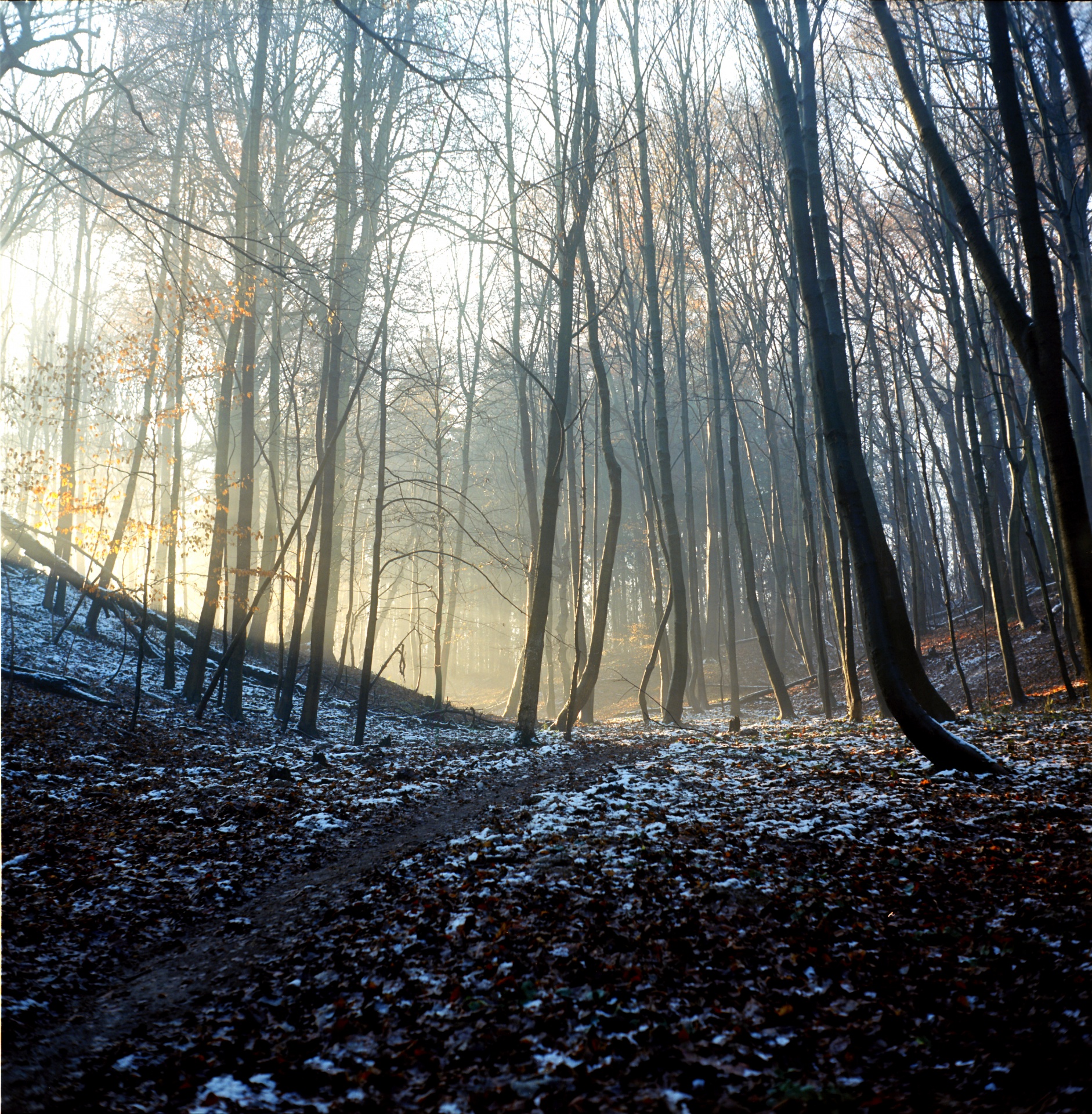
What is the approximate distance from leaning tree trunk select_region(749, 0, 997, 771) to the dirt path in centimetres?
389

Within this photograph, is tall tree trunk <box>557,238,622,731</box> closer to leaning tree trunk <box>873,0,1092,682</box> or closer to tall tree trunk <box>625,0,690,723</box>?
tall tree trunk <box>625,0,690,723</box>

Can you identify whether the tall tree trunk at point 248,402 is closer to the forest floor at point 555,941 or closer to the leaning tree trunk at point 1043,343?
the forest floor at point 555,941

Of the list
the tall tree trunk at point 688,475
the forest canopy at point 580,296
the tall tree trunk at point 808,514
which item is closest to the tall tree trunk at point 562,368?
the forest canopy at point 580,296

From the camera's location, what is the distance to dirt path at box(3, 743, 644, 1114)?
2670 millimetres

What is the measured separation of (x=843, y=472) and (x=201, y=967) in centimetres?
674

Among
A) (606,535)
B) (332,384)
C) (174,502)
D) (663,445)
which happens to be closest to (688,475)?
(663,445)

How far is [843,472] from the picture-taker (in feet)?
23.7

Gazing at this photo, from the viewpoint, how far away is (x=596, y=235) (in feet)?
53.4

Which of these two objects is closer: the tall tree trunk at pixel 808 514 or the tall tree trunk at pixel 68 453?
the tall tree trunk at pixel 68 453

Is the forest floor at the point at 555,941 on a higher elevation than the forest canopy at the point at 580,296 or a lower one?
lower

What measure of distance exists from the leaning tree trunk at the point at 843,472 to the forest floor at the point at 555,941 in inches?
16.2

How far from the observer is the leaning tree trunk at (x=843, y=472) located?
6441mm

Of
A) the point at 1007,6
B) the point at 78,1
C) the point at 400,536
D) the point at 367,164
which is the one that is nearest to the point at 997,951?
Result: the point at 1007,6

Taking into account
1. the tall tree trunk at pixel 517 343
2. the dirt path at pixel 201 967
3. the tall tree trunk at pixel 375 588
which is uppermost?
the tall tree trunk at pixel 517 343
